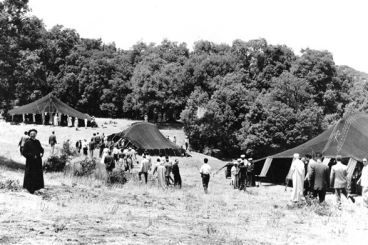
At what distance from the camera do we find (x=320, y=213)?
1195 cm

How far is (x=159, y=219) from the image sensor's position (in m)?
10.1

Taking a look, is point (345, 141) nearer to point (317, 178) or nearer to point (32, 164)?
point (317, 178)

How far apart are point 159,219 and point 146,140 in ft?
88.5

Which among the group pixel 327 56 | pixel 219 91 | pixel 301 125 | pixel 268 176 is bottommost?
pixel 268 176

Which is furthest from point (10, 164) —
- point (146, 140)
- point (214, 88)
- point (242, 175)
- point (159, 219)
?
point (214, 88)

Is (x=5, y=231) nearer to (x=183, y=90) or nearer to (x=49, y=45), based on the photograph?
(x=183, y=90)

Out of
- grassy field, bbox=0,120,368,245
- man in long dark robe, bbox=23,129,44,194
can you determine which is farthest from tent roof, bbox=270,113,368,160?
man in long dark robe, bbox=23,129,44,194

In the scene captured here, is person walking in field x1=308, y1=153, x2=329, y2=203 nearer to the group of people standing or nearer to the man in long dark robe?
the group of people standing

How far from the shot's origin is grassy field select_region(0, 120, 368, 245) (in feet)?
26.6

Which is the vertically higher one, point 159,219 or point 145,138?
point 145,138

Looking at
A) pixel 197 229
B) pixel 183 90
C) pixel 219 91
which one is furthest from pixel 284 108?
pixel 197 229

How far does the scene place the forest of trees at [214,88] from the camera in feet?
151

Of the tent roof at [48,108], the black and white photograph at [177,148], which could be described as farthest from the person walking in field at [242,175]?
the tent roof at [48,108]

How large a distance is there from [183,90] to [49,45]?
20367 mm
